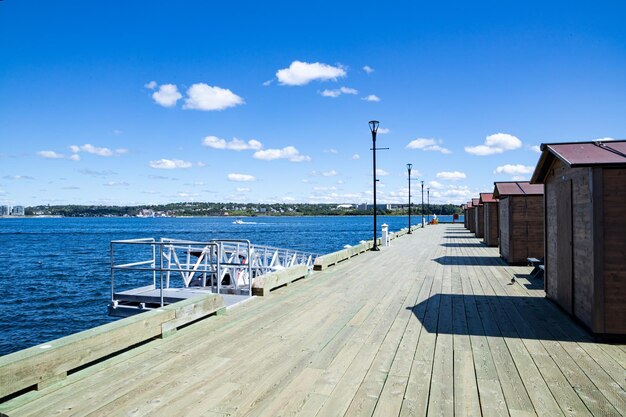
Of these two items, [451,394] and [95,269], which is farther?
[95,269]

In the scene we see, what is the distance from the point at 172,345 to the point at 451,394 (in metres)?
3.57

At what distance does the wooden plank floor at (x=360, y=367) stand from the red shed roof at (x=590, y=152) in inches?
98.4

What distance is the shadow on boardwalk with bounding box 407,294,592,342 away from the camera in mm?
6328

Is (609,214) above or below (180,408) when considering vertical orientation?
above

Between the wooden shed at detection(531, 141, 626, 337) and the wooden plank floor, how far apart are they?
45 cm

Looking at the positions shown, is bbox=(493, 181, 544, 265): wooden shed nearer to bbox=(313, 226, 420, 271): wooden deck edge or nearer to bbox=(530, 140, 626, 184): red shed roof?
bbox=(313, 226, 420, 271): wooden deck edge

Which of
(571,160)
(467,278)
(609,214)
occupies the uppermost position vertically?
(571,160)

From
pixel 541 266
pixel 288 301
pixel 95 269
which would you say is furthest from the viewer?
pixel 95 269

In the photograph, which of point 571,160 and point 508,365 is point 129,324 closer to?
point 508,365

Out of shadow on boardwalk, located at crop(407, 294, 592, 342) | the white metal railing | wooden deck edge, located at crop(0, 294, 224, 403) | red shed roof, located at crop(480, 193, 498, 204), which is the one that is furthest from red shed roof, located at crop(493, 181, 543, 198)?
wooden deck edge, located at crop(0, 294, 224, 403)

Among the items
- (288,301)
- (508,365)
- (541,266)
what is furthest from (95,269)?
(508,365)

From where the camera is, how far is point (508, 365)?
4.98 m

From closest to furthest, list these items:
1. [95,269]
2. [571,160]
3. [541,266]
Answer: [571,160], [541,266], [95,269]

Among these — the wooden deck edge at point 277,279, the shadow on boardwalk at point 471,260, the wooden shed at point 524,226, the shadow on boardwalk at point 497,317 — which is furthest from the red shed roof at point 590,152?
the shadow on boardwalk at point 471,260
